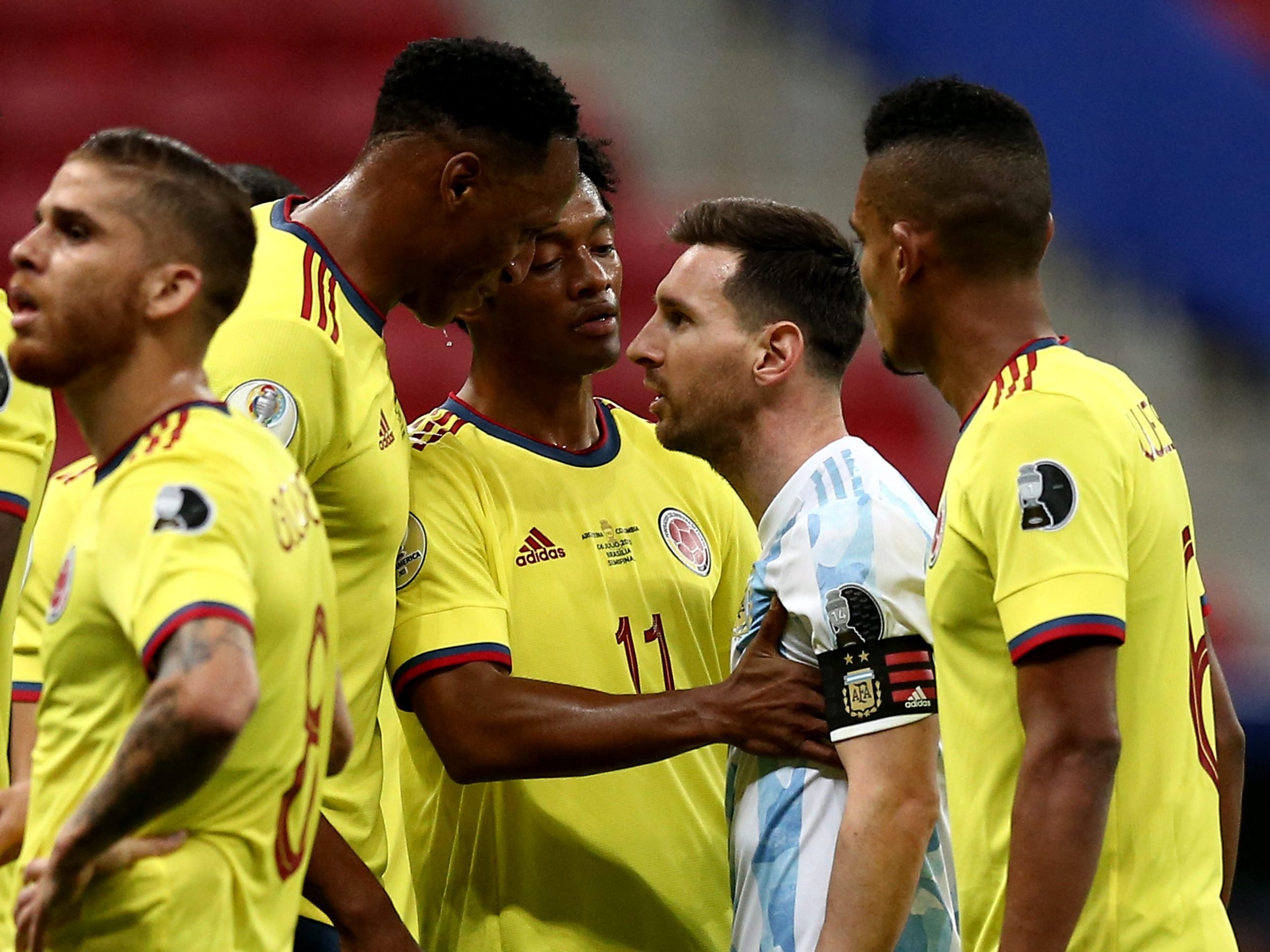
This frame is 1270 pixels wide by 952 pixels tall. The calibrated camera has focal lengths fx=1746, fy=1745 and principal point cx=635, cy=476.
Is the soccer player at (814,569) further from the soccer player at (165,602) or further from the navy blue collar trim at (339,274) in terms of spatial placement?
the soccer player at (165,602)

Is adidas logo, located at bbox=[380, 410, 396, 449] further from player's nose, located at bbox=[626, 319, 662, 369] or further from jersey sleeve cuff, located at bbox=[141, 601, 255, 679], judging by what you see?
jersey sleeve cuff, located at bbox=[141, 601, 255, 679]

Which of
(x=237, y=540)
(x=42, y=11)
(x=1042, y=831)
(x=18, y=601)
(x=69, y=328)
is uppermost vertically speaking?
(x=42, y=11)

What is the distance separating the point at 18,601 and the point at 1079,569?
1.72 meters

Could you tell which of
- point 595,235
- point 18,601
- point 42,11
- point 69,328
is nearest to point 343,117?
point 42,11

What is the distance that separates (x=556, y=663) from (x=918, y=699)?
2.60 feet

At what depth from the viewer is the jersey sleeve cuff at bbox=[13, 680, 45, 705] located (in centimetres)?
274

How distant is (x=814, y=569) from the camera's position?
2.91 m

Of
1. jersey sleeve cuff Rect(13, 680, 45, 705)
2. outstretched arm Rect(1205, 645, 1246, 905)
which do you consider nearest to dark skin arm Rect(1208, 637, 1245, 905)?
outstretched arm Rect(1205, 645, 1246, 905)

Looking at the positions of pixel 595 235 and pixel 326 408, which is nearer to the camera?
pixel 326 408

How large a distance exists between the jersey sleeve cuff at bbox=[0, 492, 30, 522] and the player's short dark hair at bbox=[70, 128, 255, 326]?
73 centimetres

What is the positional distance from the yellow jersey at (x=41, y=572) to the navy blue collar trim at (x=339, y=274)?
529 mm

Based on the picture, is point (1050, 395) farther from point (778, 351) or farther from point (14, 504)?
point (14, 504)

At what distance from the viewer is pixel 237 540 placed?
201cm

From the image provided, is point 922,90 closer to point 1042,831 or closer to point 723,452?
point 723,452
